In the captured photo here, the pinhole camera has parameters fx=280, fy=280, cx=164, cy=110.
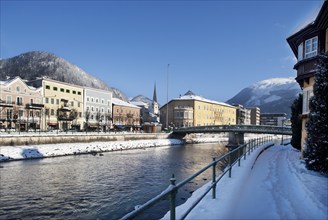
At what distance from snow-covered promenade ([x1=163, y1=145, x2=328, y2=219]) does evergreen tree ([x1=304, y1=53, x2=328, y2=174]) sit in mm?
628

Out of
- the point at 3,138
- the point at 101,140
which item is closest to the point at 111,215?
the point at 3,138

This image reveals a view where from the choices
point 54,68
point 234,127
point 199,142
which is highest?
point 54,68

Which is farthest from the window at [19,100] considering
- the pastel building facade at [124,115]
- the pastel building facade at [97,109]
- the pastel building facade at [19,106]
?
the pastel building facade at [124,115]

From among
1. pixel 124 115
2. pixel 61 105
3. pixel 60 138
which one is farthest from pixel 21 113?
pixel 124 115

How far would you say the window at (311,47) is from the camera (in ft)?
55.7

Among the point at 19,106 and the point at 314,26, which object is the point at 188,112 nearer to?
the point at 19,106

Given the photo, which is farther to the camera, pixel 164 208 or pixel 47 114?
pixel 47 114

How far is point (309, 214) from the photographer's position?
6.69 metres

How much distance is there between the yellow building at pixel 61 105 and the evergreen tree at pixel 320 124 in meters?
54.2

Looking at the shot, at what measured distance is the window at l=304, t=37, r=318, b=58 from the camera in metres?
17.0

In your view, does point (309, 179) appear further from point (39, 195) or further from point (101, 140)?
point (101, 140)

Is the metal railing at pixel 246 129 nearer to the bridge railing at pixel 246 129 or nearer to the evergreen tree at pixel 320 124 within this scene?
the bridge railing at pixel 246 129

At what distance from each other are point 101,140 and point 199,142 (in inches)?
1290

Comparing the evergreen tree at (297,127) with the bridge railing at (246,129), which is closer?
the evergreen tree at (297,127)
